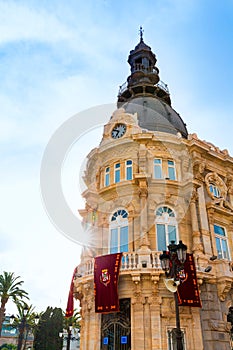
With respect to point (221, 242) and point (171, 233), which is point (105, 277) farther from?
point (221, 242)

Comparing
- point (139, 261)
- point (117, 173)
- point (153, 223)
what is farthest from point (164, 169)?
point (139, 261)

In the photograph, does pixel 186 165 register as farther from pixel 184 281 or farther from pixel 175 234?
pixel 184 281

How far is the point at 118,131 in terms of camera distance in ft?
82.9

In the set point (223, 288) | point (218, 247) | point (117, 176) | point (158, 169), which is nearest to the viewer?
point (223, 288)

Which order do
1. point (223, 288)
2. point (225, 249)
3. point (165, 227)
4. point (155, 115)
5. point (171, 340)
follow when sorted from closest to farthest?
1. point (171, 340)
2. point (223, 288)
3. point (165, 227)
4. point (225, 249)
5. point (155, 115)

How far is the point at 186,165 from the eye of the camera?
23375 mm

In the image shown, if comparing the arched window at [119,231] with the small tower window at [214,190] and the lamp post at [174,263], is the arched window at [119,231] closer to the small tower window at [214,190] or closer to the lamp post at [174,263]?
the small tower window at [214,190]

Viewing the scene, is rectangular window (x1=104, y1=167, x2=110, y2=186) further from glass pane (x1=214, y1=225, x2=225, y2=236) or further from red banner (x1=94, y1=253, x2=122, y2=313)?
glass pane (x1=214, y1=225, x2=225, y2=236)

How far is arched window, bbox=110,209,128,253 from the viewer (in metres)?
20.6

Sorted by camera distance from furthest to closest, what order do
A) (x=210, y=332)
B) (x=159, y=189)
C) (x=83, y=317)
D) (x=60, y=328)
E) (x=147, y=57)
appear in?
1. (x=60, y=328)
2. (x=147, y=57)
3. (x=159, y=189)
4. (x=83, y=317)
5. (x=210, y=332)

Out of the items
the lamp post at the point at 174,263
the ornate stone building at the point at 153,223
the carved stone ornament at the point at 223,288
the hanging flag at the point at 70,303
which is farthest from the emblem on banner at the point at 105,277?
the lamp post at the point at 174,263

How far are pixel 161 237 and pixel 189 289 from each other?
376 cm

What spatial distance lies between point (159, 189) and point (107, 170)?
4533 mm

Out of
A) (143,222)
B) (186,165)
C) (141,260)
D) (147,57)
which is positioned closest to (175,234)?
(143,222)
